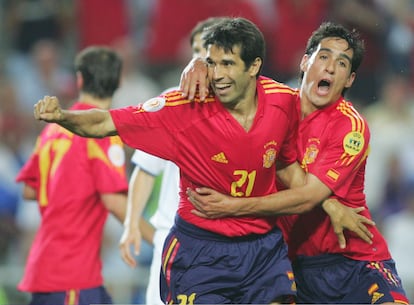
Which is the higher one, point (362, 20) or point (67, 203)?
point (362, 20)

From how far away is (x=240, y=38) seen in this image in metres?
5.64

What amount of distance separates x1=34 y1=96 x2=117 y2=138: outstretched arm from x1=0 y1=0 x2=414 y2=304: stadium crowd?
4367mm

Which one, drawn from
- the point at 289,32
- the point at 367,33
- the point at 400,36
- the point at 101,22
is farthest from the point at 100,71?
the point at 400,36

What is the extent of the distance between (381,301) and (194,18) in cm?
613

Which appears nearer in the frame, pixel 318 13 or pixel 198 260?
pixel 198 260

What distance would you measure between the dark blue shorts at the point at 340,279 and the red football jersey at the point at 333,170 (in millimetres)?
51

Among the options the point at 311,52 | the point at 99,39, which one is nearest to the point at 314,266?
the point at 311,52

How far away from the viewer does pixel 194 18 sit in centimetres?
1155

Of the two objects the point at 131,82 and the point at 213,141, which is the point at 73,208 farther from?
the point at 131,82

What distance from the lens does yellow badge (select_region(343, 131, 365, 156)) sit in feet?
19.5

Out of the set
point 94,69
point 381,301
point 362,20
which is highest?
point 362,20

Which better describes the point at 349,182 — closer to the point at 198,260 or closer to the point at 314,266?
the point at 314,266

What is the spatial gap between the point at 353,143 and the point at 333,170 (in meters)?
0.20

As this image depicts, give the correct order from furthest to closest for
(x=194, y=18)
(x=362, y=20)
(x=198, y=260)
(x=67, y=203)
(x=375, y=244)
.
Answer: (x=194, y=18) < (x=362, y=20) < (x=67, y=203) < (x=375, y=244) < (x=198, y=260)
